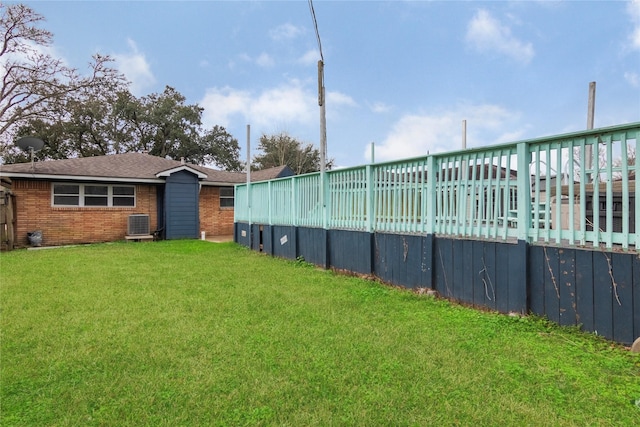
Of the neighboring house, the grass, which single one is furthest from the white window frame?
the grass

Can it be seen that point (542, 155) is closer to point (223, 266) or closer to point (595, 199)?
point (595, 199)

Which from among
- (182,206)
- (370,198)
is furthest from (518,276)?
(182,206)

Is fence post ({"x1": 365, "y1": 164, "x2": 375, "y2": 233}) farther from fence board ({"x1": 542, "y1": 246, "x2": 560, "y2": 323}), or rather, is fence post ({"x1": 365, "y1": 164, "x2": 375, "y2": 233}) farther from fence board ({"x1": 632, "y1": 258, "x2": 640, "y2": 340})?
fence board ({"x1": 632, "y1": 258, "x2": 640, "y2": 340})

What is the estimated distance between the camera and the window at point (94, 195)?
11469mm

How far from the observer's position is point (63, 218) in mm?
11430

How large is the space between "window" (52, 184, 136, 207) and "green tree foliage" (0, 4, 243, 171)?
947 centimetres

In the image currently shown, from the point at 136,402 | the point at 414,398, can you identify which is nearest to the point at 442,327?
the point at 414,398

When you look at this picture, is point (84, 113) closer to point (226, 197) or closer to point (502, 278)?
point (226, 197)

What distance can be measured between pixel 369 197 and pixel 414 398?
3788 mm

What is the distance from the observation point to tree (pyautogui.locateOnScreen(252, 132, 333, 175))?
3250 centimetres

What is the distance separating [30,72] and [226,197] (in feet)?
39.1

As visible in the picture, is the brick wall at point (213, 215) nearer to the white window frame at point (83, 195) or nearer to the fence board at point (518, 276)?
the white window frame at point (83, 195)

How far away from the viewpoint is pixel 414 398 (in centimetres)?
210

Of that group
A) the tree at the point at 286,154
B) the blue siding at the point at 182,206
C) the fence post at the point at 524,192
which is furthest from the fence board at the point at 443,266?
the tree at the point at 286,154
